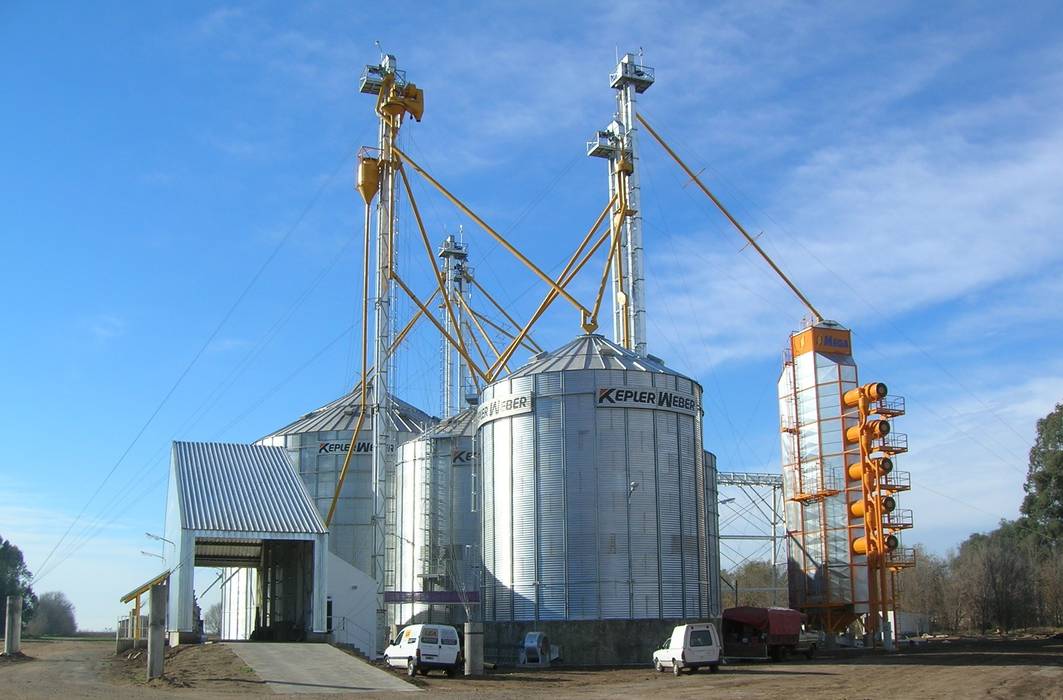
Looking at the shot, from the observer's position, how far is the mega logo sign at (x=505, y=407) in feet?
170

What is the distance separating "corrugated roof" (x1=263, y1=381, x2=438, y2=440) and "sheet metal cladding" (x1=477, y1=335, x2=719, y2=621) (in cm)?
2230

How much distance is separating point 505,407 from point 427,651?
1519cm

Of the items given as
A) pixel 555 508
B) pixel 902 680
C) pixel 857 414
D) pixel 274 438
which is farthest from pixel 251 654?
pixel 857 414

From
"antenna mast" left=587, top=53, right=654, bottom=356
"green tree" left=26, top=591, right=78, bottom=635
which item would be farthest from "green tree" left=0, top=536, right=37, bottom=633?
"antenna mast" left=587, top=53, right=654, bottom=356

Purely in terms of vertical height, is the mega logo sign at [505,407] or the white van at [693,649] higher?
the mega logo sign at [505,407]

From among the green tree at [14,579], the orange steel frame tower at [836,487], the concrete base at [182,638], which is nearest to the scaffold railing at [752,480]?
the orange steel frame tower at [836,487]

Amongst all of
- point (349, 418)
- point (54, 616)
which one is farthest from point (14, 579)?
point (349, 418)

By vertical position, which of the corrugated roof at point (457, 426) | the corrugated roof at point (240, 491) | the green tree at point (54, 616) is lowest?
the green tree at point (54, 616)

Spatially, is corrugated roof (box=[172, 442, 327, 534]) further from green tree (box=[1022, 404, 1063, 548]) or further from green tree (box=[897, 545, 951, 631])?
green tree (box=[1022, 404, 1063, 548])

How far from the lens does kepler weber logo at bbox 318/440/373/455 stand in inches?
2793

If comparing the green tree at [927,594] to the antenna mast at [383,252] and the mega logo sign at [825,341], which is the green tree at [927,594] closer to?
the mega logo sign at [825,341]

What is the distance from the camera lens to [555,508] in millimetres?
49688

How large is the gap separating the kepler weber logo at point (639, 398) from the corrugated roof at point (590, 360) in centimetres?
117

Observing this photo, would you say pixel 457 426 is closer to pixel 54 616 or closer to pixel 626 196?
pixel 626 196
